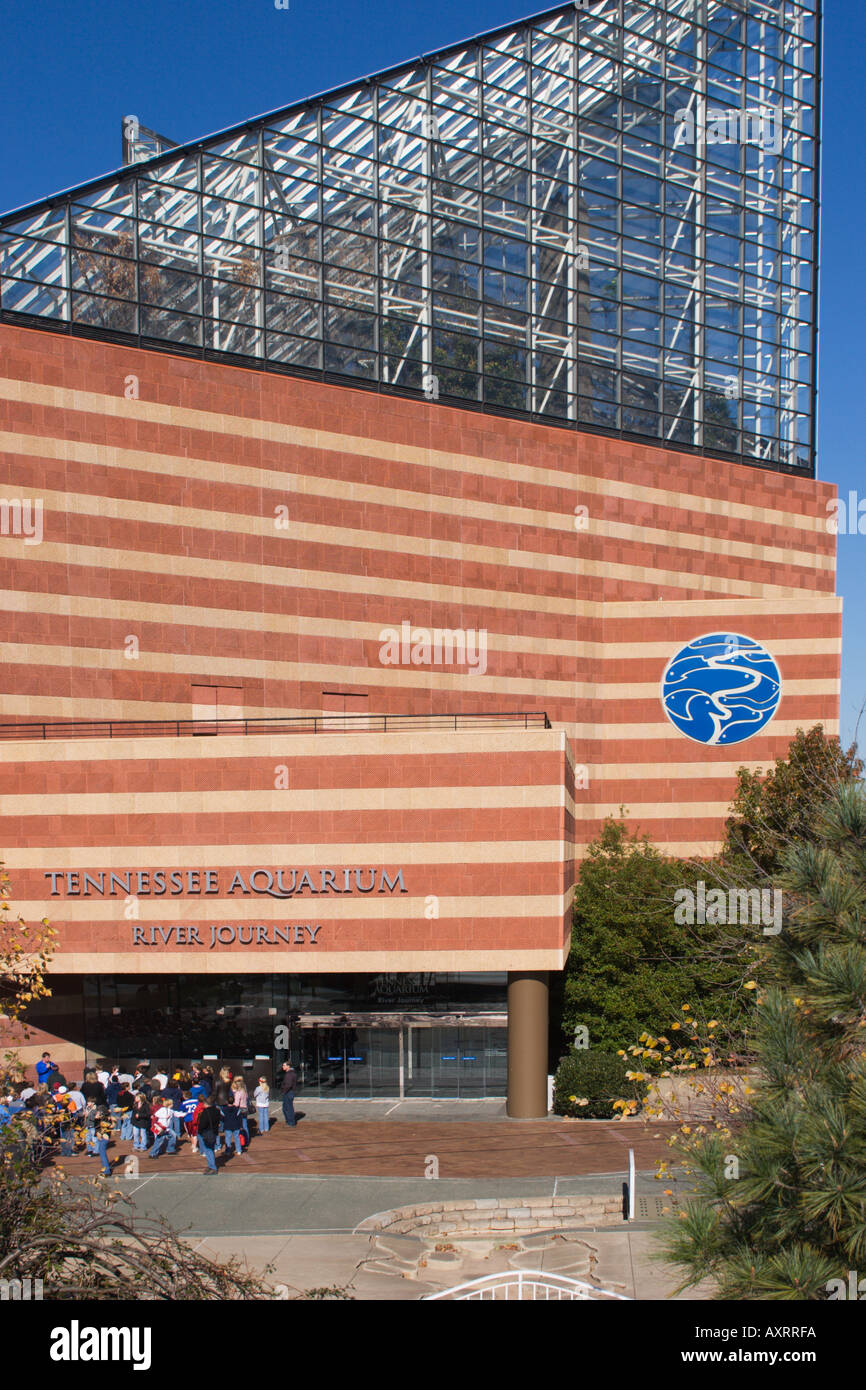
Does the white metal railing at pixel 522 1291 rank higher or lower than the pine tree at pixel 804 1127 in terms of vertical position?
lower

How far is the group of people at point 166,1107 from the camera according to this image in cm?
2642

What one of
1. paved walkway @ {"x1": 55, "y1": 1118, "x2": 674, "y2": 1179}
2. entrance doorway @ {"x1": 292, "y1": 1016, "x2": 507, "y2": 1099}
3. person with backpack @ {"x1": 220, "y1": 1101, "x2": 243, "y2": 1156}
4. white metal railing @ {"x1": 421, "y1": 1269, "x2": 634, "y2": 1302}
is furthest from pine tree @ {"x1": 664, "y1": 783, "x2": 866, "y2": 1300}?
entrance doorway @ {"x1": 292, "y1": 1016, "x2": 507, "y2": 1099}

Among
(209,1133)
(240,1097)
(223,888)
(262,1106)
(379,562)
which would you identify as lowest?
(262,1106)

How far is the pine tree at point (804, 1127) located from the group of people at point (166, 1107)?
18.7 m

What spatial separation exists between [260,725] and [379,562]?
6.38m

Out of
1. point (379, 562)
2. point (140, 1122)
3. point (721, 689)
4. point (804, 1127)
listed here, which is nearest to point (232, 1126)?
point (140, 1122)

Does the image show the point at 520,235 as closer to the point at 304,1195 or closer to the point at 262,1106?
the point at 262,1106

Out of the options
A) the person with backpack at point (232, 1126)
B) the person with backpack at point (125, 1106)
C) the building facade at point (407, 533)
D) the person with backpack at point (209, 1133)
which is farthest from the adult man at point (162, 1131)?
the building facade at point (407, 533)

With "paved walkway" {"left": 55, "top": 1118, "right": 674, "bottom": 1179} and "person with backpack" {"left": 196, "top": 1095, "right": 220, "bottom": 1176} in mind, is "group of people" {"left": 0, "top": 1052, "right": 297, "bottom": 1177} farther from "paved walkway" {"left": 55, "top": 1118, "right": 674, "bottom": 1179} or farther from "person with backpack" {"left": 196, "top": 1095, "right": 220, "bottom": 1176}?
"paved walkway" {"left": 55, "top": 1118, "right": 674, "bottom": 1179}

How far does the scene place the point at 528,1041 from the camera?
31.4 m

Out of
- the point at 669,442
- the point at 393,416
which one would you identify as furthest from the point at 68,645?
the point at 669,442

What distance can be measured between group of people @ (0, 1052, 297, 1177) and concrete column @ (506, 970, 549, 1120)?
5632 millimetres

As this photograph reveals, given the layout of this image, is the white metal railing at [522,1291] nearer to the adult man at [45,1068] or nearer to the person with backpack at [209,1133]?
the person with backpack at [209,1133]

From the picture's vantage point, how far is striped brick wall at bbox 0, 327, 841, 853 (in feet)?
110
